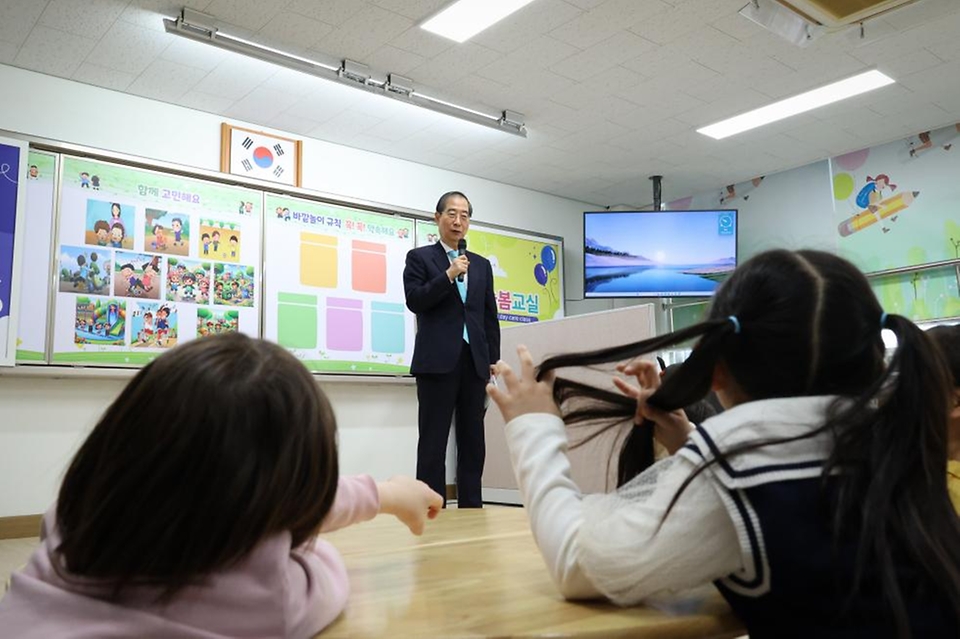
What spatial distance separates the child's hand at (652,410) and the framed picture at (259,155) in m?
4.09

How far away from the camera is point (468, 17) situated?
3.62 meters

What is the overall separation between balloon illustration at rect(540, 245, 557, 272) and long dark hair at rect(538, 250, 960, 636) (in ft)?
17.7

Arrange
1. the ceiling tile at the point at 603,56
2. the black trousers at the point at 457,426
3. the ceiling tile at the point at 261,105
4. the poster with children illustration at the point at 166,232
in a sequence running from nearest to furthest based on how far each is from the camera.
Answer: the black trousers at the point at 457,426 → the ceiling tile at the point at 603,56 → the poster with children illustration at the point at 166,232 → the ceiling tile at the point at 261,105

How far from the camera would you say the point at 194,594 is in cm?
59

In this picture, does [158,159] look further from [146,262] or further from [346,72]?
[346,72]

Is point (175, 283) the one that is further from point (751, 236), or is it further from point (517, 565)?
point (751, 236)

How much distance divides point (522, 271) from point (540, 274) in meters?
0.21

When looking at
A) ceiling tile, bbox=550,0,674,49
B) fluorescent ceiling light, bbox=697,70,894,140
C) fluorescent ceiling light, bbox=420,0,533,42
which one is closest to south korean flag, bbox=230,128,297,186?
fluorescent ceiling light, bbox=420,0,533,42

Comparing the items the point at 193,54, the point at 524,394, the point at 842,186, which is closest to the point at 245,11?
the point at 193,54

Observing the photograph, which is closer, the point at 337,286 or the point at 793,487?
the point at 793,487

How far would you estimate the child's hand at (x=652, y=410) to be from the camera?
962mm

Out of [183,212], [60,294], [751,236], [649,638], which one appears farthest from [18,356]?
[751,236]

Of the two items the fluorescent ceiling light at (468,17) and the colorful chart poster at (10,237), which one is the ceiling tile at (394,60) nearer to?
the fluorescent ceiling light at (468,17)

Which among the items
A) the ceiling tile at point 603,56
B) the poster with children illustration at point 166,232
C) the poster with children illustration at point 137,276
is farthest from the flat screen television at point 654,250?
the poster with children illustration at point 137,276
